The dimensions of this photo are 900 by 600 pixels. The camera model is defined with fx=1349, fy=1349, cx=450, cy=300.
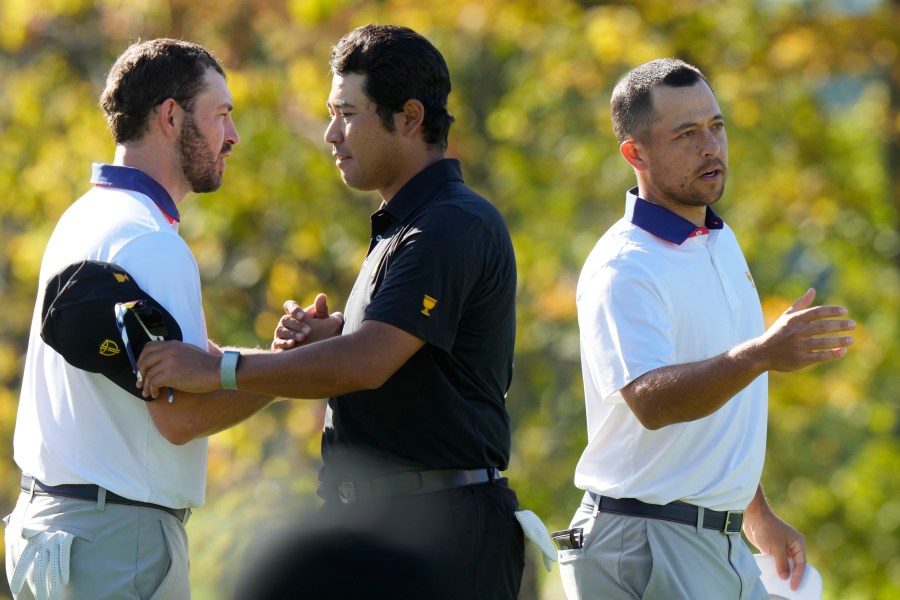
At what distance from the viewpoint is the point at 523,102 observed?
9.97m

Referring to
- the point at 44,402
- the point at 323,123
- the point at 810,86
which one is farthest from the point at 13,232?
the point at 44,402

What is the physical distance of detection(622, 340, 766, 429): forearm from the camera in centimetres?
338

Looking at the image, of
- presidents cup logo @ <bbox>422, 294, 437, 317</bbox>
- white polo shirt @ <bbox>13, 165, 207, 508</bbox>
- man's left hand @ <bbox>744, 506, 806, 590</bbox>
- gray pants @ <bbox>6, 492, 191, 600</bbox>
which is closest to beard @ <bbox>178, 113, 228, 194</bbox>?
white polo shirt @ <bbox>13, 165, 207, 508</bbox>

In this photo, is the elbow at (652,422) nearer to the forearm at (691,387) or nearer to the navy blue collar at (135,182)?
the forearm at (691,387)

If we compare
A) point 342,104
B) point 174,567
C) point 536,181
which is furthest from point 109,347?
point 536,181

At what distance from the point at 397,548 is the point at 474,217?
3.07 ft

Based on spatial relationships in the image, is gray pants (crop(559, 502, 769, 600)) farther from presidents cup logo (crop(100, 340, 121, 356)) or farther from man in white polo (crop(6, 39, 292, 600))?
presidents cup logo (crop(100, 340, 121, 356))

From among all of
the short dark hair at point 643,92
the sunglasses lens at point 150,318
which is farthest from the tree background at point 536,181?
the sunglasses lens at point 150,318

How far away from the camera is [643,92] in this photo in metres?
4.10

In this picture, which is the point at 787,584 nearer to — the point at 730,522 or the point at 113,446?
the point at 730,522

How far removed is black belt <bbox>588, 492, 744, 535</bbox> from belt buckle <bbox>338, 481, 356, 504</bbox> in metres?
0.73

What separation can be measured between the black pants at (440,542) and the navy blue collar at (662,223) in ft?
3.01

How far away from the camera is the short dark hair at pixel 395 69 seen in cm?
392

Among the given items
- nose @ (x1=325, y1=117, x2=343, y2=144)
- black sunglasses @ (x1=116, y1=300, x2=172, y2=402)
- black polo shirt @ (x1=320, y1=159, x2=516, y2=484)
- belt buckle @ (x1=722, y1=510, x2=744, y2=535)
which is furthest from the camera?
nose @ (x1=325, y1=117, x2=343, y2=144)
